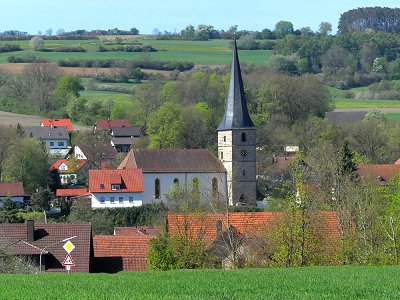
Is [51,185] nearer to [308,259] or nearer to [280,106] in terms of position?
[280,106]

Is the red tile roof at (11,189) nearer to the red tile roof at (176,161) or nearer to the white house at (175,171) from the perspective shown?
the white house at (175,171)

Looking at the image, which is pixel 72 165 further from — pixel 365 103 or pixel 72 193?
pixel 365 103

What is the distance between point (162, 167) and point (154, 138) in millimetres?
13751

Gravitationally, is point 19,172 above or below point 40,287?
below

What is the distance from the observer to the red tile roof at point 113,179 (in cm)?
7870

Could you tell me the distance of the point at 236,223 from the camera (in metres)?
44.8

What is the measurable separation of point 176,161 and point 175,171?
0.90m

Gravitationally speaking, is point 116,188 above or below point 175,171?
below

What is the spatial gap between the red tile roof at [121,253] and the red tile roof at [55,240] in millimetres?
974

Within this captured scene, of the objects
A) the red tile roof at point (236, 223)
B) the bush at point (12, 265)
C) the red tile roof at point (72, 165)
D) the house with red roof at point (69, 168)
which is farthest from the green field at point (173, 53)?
the bush at point (12, 265)

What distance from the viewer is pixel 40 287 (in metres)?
20.6

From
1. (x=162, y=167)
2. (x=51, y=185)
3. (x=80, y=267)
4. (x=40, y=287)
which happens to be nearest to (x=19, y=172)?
(x=51, y=185)

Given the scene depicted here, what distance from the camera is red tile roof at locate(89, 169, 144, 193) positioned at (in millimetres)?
78700

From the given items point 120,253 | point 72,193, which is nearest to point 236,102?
point 72,193
